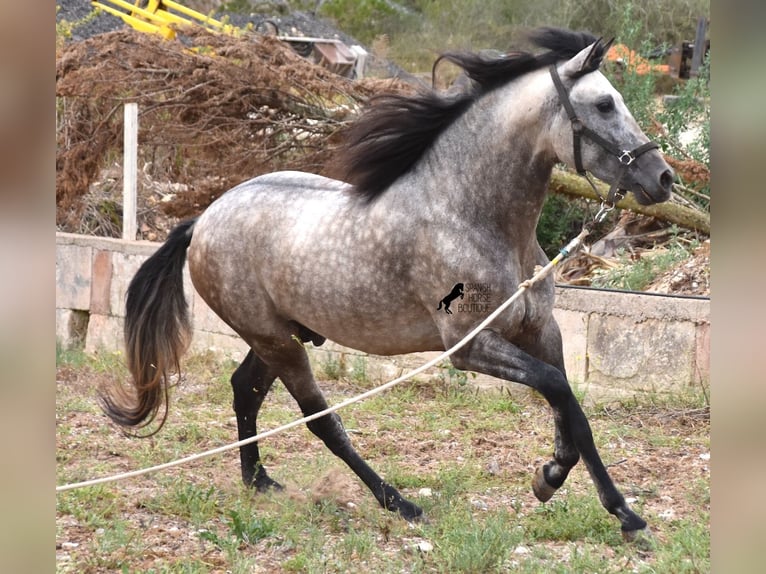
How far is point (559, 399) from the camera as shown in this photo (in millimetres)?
4145

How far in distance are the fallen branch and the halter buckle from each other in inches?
160

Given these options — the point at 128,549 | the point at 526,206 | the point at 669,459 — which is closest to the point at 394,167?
the point at 526,206

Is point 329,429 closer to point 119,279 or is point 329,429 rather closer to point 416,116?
point 416,116

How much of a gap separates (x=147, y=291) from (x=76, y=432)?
5.54ft

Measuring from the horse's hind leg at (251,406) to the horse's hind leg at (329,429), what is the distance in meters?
0.20

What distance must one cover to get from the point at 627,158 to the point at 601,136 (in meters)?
0.15

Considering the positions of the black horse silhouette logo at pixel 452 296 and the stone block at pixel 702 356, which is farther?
the stone block at pixel 702 356

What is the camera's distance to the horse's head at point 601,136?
3951 mm

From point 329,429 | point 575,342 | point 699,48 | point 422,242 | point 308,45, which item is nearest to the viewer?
point 422,242

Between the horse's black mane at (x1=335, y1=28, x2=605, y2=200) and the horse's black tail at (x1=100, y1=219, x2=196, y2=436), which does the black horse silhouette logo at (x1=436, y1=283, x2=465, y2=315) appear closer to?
the horse's black mane at (x1=335, y1=28, x2=605, y2=200)

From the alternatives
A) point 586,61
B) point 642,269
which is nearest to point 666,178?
point 586,61

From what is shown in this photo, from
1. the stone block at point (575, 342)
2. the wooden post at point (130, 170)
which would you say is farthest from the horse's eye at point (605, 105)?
the wooden post at point (130, 170)

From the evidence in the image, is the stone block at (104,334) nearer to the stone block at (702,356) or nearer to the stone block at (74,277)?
the stone block at (74,277)

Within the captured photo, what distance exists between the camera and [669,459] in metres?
5.78
